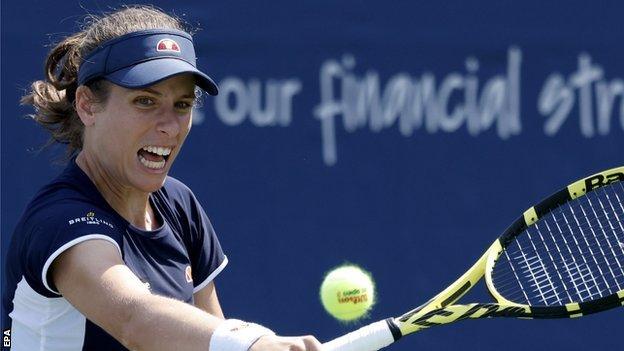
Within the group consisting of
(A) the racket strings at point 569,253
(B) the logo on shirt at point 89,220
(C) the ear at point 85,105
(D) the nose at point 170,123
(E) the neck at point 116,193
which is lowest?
Result: (A) the racket strings at point 569,253

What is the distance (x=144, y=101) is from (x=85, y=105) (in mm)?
171

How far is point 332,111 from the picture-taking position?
5.17m

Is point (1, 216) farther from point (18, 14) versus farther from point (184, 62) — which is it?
point (184, 62)

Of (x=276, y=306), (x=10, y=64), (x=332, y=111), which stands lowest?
(x=276, y=306)

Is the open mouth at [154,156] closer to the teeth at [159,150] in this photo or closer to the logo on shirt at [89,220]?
the teeth at [159,150]

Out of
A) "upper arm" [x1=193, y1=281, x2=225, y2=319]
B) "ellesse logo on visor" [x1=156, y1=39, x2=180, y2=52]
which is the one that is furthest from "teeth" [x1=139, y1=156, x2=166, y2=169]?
"upper arm" [x1=193, y1=281, x2=225, y2=319]

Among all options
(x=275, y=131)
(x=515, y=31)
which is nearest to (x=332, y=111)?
(x=275, y=131)

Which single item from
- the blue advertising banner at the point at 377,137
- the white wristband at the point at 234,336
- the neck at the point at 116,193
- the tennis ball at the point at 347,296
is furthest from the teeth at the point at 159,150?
the blue advertising banner at the point at 377,137

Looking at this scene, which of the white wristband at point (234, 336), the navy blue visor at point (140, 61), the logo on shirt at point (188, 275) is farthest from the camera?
the logo on shirt at point (188, 275)

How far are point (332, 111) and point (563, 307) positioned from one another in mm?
2146

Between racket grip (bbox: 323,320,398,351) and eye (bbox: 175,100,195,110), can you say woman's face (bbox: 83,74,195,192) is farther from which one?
racket grip (bbox: 323,320,398,351)

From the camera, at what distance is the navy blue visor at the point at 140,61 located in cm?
260

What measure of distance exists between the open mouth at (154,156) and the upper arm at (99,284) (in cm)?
31

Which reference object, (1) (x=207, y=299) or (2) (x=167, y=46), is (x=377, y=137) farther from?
(2) (x=167, y=46)
